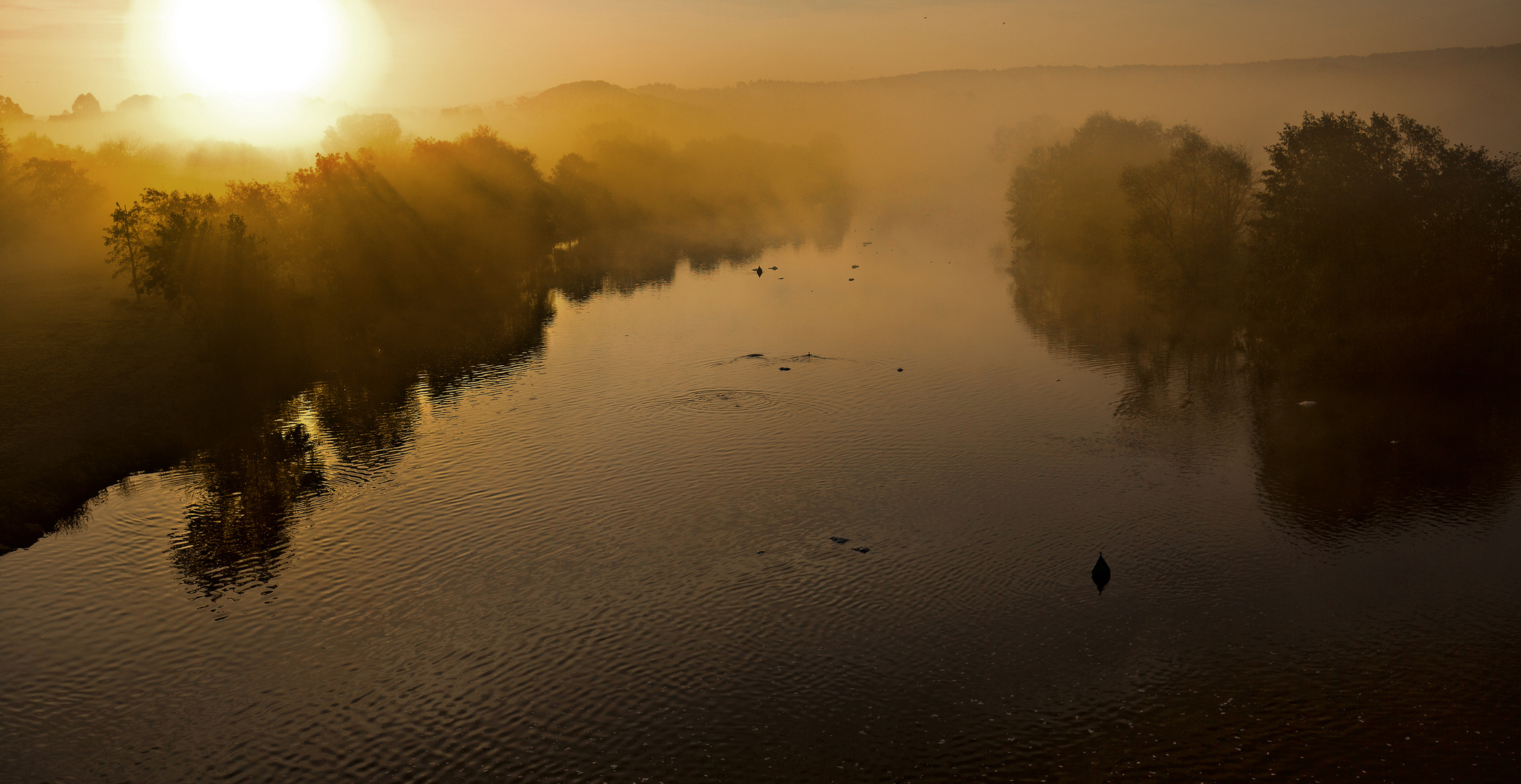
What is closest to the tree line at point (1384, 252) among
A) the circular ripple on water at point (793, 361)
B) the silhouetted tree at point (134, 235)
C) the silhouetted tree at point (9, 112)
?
the circular ripple on water at point (793, 361)

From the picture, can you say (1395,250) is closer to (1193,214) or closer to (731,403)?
(1193,214)

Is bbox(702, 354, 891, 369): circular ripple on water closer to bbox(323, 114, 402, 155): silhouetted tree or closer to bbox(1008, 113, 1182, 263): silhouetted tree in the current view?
bbox(1008, 113, 1182, 263): silhouetted tree

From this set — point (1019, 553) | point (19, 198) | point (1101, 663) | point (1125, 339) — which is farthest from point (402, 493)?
point (19, 198)

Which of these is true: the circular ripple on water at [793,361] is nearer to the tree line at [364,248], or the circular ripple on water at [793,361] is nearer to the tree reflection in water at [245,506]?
the tree line at [364,248]

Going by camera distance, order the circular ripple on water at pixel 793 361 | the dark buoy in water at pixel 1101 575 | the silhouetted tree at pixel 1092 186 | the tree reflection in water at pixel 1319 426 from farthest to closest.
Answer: the silhouetted tree at pixel 1092 186
the circular ripple on water at pixel 793 361
the tree reflection in water at pixel 1319 426
the dark buoy in water at pixel 1101 575

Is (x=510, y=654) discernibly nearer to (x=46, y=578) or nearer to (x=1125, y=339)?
(x=46, y=578)

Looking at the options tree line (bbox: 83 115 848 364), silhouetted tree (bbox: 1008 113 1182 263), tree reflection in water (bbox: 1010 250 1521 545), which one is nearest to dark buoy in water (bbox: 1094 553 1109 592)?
tree reflection in water (bbox: 1010 250 1521 545)

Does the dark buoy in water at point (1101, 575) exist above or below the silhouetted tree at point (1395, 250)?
below
